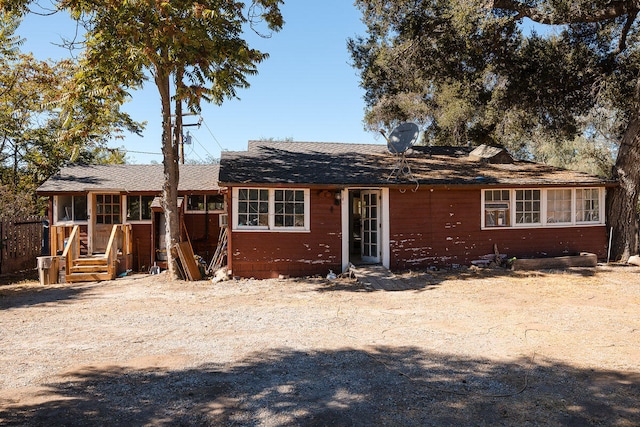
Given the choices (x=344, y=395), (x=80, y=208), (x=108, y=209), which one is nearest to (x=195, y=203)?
(x=108, y=209)

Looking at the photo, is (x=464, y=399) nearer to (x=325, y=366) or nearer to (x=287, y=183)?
(x=325, y=366)

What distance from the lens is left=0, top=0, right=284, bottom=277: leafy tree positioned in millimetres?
9562

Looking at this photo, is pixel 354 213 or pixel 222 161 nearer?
pixel 222 161

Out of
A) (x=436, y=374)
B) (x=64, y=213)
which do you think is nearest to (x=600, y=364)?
(x=436, y=374)

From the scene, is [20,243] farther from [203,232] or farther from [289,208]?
[289,208]

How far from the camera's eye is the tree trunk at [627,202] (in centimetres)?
1278

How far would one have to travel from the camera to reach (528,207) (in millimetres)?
12656

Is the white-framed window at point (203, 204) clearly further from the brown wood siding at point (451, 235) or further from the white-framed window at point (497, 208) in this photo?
the white-framed window at point (497, 208)

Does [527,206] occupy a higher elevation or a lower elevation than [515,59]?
lower

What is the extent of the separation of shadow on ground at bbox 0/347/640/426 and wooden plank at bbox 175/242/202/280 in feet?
20.9

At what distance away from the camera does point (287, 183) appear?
10.6 meters

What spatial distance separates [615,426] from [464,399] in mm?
→ 1182

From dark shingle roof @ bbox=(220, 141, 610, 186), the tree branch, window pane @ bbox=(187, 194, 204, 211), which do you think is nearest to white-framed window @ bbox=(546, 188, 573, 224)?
dark shingle roof @ bbox=(220, 141, 610, 186)

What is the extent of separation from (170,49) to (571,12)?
11.3 metres
